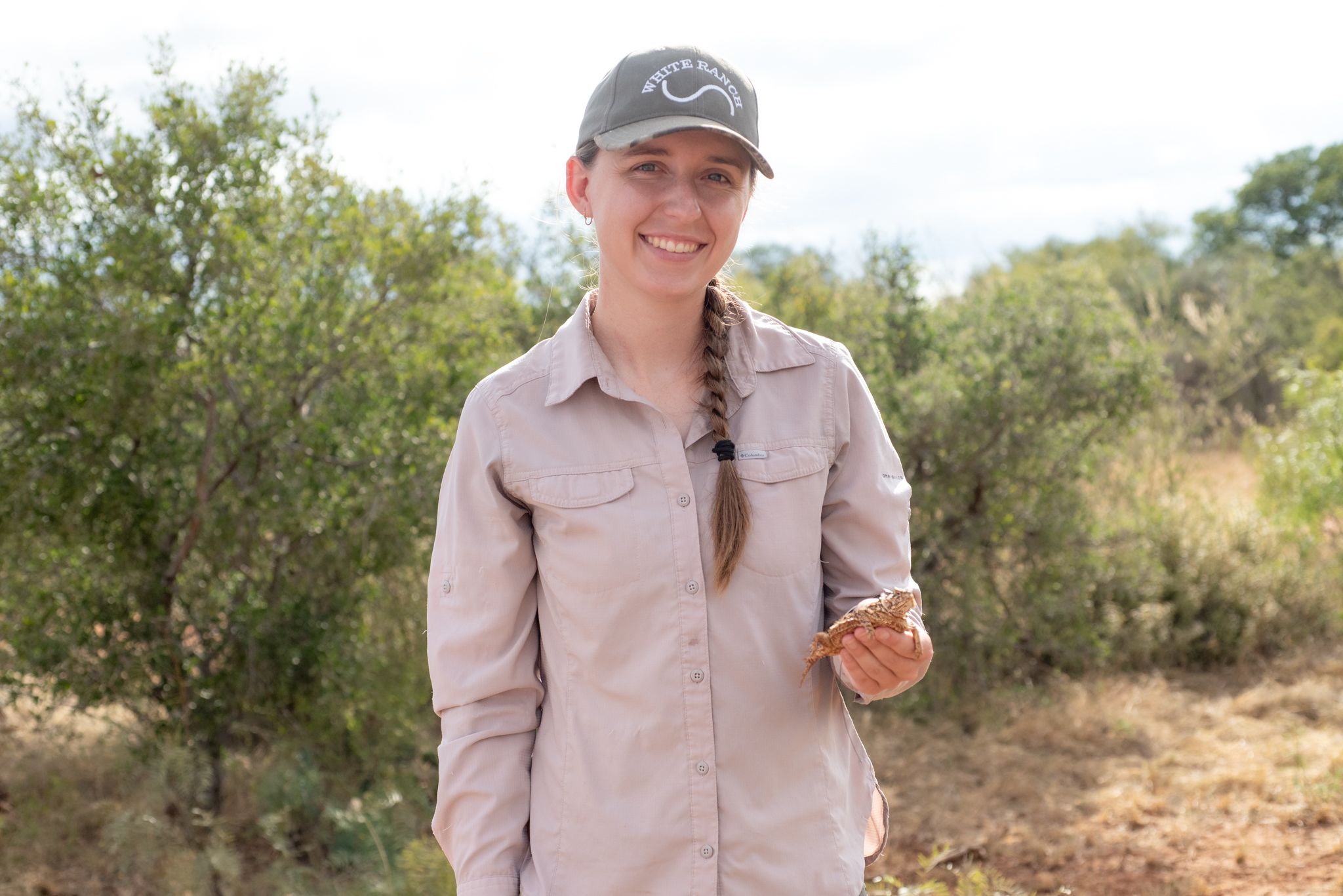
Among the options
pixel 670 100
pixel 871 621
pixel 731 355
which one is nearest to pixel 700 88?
pixel 670 100

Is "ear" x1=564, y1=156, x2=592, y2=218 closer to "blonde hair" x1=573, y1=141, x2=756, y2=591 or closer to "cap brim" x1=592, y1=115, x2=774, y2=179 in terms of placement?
"blonde hair" x1=573, y1=141, x2=756, y2=591

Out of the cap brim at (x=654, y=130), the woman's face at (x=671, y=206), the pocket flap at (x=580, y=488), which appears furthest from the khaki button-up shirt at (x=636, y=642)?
the cap brim at (x=654, y=130)

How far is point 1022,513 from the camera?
5965mm

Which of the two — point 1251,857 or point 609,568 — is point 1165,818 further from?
point 609,568

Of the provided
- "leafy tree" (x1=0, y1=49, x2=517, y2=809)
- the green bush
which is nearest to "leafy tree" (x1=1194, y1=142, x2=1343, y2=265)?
the green bush

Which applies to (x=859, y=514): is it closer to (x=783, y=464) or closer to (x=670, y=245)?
(x=783, y=464)

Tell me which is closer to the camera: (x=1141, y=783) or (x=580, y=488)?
(x=580, y=488)

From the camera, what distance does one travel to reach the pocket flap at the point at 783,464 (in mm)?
1661

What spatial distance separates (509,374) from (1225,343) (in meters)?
9.37

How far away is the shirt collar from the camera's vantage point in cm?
171

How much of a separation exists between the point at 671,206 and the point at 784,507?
44 centimetres

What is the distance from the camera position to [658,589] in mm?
1615

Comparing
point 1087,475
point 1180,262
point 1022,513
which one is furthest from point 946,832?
point 1180,262

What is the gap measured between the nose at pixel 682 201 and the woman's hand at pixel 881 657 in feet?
1.97
